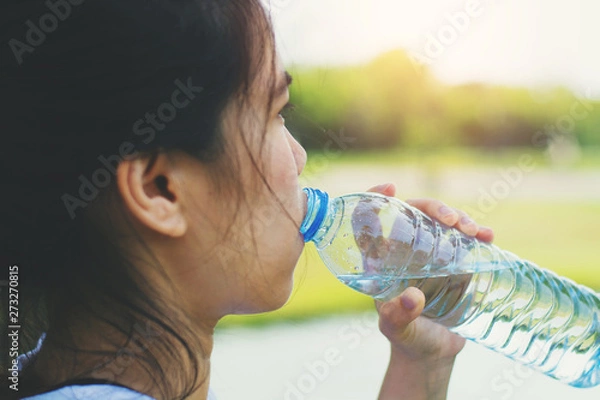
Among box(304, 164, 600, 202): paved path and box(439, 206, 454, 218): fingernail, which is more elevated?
box(304, 164, 600, 202): paved path

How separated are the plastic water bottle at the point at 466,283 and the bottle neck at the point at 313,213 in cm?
3

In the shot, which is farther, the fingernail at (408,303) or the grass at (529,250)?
the grass at (529,250)

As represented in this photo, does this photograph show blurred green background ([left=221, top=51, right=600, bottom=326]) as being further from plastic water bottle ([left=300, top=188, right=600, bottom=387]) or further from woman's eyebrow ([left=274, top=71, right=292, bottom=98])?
woman's eyebrow ([left=274, top=71, right=292, bottom=98])

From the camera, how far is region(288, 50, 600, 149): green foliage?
7.34 metres

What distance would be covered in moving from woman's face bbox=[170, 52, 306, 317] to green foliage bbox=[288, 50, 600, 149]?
17.7 ft

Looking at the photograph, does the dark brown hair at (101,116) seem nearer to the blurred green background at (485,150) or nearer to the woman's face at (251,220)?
the woman's face at (251,220)

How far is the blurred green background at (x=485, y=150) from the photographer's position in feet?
23.1

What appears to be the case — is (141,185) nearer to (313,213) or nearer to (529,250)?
(313,213)

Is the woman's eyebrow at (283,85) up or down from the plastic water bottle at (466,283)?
up

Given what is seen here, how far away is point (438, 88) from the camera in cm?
867

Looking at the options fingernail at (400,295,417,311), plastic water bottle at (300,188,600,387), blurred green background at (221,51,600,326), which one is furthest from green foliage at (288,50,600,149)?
fingernail at (400,295,417,311)

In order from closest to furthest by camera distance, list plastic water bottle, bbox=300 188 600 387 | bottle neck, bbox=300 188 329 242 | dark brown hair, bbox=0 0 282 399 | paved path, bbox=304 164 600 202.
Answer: dark brown hair, bbox=0 0 282 399, bottle neck, bbox=300 188 329 242, plastic water bottle, bbox=300 188 600 387, paved path, bbox=304 164 600 202

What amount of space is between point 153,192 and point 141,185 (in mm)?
20

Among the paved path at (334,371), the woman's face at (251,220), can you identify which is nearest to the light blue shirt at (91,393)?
the woman's face at (251,220)
